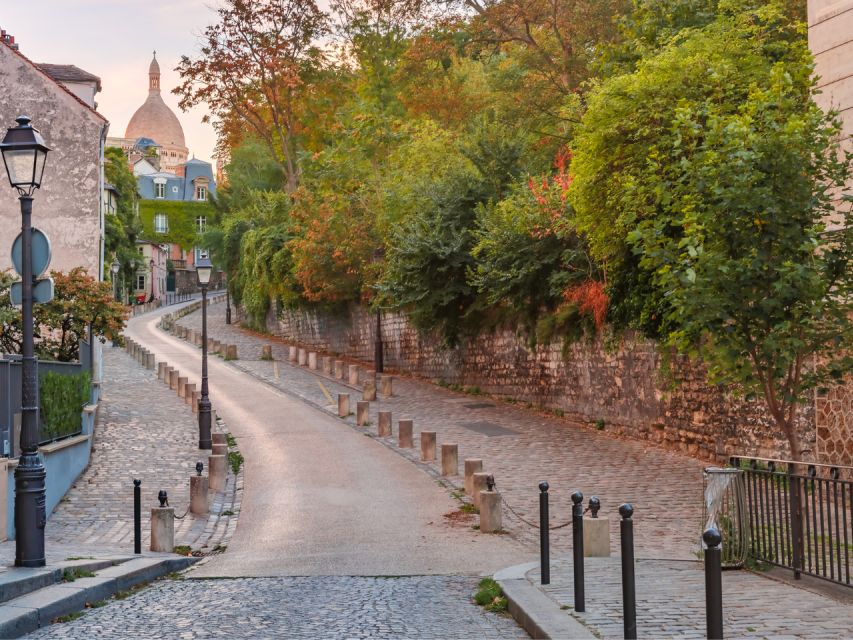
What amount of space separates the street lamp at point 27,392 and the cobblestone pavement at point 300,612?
1.18 metres

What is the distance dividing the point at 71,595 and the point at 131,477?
33.3 feet

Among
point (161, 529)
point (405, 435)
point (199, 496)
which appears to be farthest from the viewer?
point (405, 435)

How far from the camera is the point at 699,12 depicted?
21344 mm

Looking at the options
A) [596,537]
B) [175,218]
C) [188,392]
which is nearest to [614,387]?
[596,537]

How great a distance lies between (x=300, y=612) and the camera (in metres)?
8.20

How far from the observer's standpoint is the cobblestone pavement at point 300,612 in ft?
24.5

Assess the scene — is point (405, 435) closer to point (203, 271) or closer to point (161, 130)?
point (203, 271)

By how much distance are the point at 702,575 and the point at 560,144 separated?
23.2m

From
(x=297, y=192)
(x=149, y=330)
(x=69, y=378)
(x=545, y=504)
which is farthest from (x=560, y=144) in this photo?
(x=149, y=330)

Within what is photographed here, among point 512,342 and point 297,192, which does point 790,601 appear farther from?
point 297,192

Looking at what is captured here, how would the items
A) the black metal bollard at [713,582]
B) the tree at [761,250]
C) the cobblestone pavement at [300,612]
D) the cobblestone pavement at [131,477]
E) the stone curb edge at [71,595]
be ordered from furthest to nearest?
the cobblestone pavement at [131,477] → the tree at [761,250] → the stone curb edge at [71,595] → the cobblestone pavement at [300,612] → the black metal bollard at [713,582]

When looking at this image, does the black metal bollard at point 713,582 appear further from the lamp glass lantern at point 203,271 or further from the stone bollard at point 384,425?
the lamp glass lantern at point 203,271

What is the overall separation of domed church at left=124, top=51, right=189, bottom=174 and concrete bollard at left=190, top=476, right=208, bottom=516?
6196 inches

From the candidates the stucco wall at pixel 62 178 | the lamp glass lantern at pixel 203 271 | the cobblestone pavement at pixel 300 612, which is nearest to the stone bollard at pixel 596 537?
the cobblestone pavement at pixel 300 612
